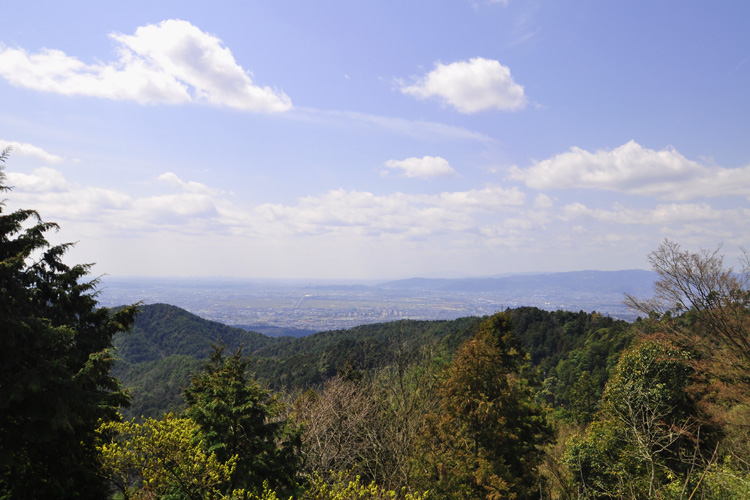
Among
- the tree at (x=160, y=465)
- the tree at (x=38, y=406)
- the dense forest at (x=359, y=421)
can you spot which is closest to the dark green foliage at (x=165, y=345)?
the dense forest at (x=359, y=421)

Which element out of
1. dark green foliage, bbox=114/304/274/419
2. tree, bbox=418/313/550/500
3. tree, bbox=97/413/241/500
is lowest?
dark green foliage, bbox=114/304/274/419

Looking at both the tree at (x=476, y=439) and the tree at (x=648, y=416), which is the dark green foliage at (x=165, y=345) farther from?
the tree at (x=648, y=416)

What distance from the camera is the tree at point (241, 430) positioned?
372 inches

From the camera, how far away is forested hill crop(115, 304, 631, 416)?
131 ft

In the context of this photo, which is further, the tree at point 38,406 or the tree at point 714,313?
the tree at point 714,313

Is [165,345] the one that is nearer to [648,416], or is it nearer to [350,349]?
[350,349]

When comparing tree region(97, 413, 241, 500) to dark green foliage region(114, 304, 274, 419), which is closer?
tree region(97, 413, 241, 500)

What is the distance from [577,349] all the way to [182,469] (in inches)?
2235

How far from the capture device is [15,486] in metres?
7.91

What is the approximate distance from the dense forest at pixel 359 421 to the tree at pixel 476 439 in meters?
0.06

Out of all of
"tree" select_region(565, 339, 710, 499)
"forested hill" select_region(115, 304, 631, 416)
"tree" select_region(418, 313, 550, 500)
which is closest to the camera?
"tree" select_region(418, 313, 550, 500)

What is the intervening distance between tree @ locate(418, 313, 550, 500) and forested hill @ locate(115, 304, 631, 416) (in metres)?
4.60

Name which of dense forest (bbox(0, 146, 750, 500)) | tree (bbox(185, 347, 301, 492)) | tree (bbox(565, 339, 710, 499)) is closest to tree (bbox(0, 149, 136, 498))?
dense forest (bbox(0, 146, 750, 500))

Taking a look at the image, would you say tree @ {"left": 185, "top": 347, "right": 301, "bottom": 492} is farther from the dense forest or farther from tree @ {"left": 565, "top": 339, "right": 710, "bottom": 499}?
tree @ {"left": 565, "top": 339, "right": 710, "bottom": 499}
